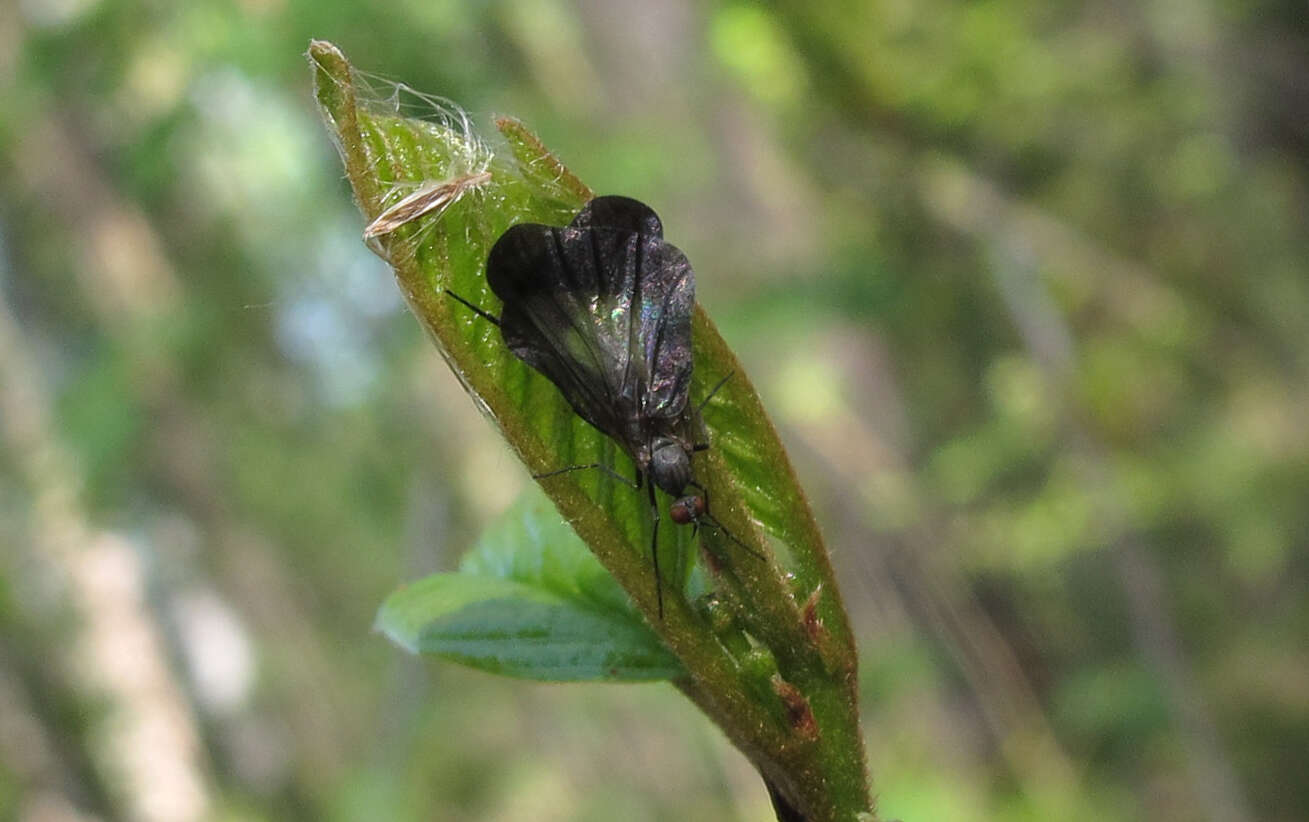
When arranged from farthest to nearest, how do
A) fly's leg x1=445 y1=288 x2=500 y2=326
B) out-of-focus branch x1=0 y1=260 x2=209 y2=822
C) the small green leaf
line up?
out-of-focus branch x1=0 y1=260 x2=209 y2=822
the small green leaf
fly's leg x1=445 y1=288 x2=500 y2=326

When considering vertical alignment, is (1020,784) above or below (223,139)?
below

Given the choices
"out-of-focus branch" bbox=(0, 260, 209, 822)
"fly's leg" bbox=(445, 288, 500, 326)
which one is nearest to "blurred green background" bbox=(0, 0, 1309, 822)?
"out-of-focus branch" bbox=(0, 260, 209, 822)

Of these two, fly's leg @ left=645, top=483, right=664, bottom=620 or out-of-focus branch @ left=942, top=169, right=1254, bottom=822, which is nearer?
fly's leg @ left=645, top=483, right=664, bottom=620

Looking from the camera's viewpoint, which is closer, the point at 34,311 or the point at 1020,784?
the point at 1020,784

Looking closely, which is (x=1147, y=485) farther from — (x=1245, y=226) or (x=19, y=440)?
(x=19, y=440)

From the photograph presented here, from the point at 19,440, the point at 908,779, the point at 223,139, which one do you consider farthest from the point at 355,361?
the point at 19,440

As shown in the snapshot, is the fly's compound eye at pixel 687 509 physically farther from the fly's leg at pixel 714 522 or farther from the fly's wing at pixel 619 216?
the fly's wing at pixel 619 216

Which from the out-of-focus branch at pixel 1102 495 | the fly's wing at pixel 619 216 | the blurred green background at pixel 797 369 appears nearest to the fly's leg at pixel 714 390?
the fly's wing at pixel 619 216

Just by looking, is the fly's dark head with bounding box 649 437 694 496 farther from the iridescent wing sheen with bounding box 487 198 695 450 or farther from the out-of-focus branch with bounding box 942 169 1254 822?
the out-of-focus branch with bounding box 942 169 1254 822
